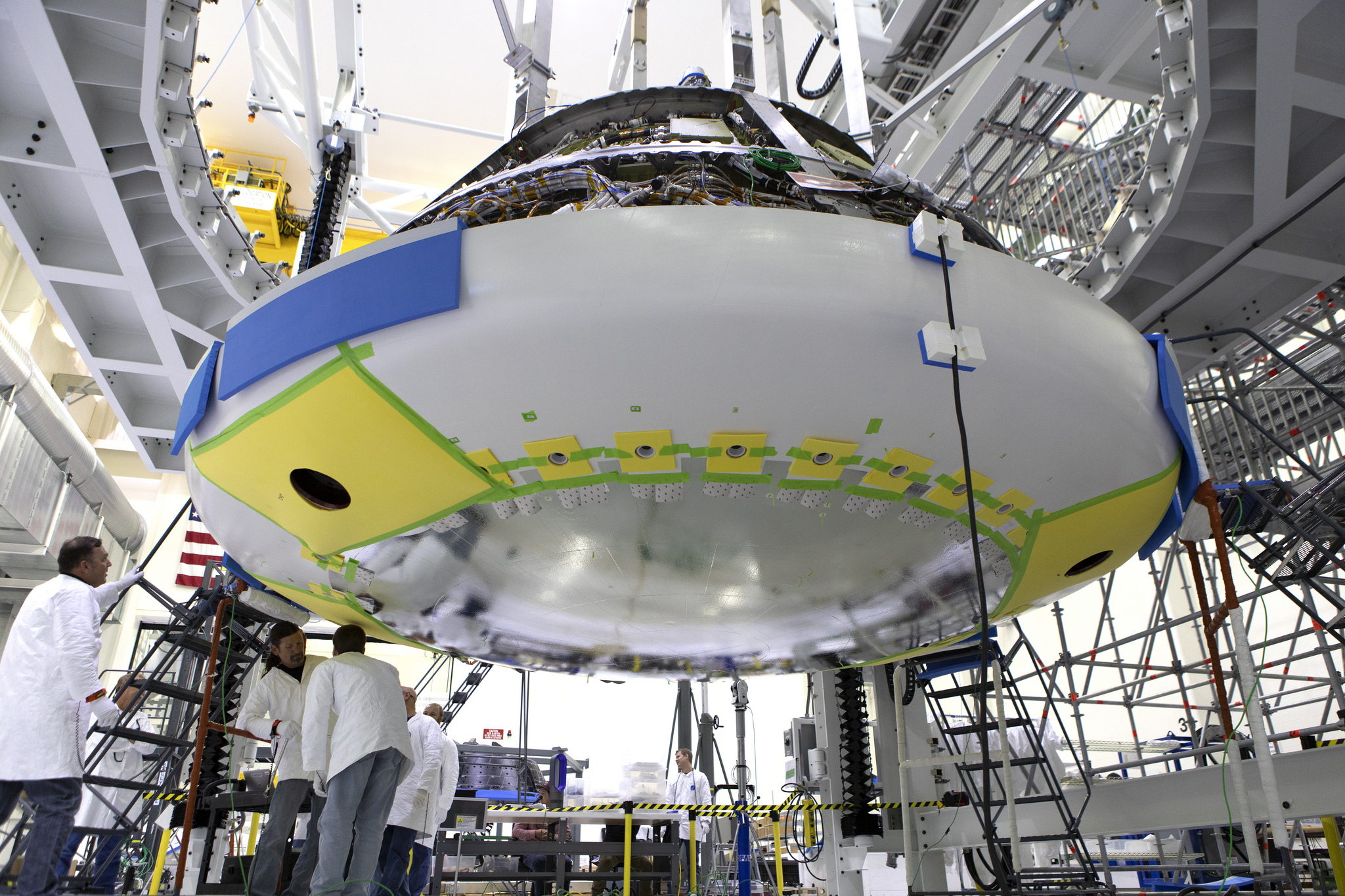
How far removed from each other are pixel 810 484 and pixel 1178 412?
5.68 feet

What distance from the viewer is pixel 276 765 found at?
567 centimetres

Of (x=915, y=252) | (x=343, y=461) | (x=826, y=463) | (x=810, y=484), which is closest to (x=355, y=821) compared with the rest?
(x=343, y=461)

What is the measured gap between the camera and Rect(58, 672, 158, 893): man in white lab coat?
843cm

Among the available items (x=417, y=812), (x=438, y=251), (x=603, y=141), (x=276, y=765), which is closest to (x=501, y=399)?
(x=438, y=251)

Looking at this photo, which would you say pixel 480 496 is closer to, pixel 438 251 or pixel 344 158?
pixel 438 251

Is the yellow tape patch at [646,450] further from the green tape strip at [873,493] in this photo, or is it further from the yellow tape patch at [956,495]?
the yellow tape patch at [956,495]

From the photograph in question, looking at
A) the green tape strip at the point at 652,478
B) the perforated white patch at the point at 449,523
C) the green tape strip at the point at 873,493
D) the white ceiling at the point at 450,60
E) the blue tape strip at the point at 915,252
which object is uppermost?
the white ceiling at the point at 450,60

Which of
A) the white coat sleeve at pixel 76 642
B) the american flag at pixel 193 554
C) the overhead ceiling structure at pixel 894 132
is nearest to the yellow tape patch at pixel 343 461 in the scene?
the white coat sleeve at pixel 76 642

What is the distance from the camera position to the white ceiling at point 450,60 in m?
16.4

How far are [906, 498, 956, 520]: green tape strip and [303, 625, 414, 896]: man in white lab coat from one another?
262 cm

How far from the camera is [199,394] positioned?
12.2 feet

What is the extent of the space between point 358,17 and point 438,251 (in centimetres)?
731

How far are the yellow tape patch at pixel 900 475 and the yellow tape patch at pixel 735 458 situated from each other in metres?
0.49

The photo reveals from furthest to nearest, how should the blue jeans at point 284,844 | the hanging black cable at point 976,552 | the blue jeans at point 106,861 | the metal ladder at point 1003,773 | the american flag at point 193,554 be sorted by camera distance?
the american flag at point 193,554 → the blue jeans at point 106,861 → the metal ladder at point 1003,773 → the blue jeans at point 284,844 → the hanging black cable at point 976,552
